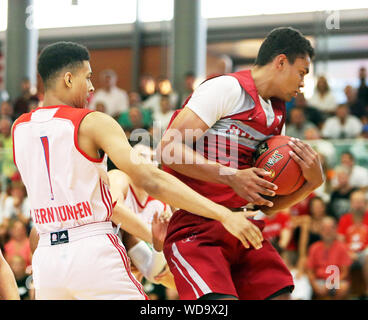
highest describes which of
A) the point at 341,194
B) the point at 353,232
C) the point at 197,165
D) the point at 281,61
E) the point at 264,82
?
the point at 281,61

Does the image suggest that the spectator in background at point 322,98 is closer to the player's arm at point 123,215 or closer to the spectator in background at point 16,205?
the spectator in background at point 16,205

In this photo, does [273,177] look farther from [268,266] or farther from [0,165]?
[0,165]

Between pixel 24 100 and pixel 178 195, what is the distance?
9.84 metres

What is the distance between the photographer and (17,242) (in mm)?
9414

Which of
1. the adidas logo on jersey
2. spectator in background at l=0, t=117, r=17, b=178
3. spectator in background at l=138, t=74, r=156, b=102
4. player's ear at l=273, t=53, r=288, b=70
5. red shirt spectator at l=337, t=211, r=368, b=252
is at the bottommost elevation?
red shirt spectator at l=337, t=211, r=368, b=252

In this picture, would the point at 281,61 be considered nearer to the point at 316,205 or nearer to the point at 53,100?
the point at 53,100

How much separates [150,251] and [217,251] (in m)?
1.43

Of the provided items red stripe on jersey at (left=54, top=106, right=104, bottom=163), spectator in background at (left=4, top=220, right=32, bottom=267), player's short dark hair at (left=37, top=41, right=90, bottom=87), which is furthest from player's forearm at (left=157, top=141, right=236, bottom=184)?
spectator in background at (left=4, top=220, right=32, bottom=267)

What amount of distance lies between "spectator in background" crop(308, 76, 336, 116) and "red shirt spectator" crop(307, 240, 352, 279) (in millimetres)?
3277

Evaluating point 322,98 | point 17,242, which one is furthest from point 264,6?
point 17,242

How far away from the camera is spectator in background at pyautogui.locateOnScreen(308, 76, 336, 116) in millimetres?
11055

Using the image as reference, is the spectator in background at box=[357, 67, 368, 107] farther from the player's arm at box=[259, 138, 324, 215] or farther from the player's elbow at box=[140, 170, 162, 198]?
the player's elbow at box=[140, 170, 162, 198]

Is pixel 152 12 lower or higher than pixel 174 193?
higher

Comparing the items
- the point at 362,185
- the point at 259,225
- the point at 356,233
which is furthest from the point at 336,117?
the point at 259,225
